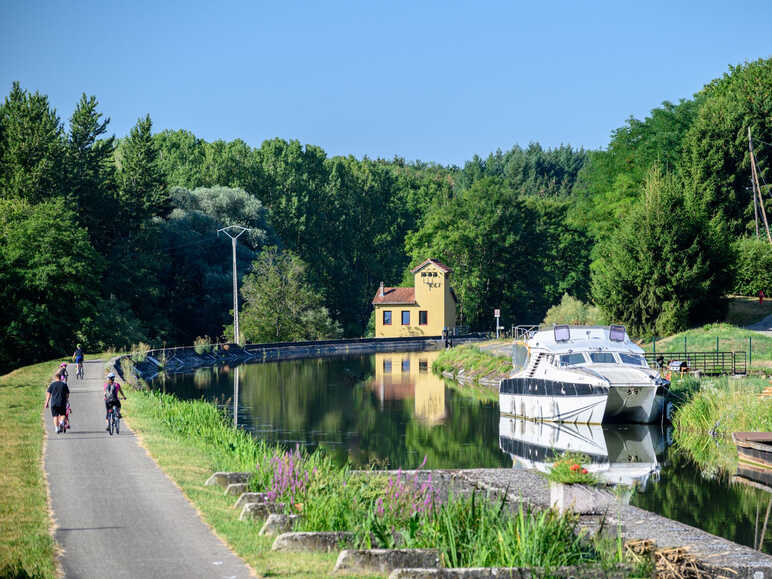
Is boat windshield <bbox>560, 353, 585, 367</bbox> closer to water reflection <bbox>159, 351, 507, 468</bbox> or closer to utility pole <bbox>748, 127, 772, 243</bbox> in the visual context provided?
water reflection <bbox>159, 351, 507, 468</bbox>

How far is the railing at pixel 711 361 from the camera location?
140ft

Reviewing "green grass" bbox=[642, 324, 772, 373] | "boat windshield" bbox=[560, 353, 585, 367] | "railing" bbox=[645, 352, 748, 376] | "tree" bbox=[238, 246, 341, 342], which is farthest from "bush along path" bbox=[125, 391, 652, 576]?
"tree" bbox=[238, 246, 341, 342]

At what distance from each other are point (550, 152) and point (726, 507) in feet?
511

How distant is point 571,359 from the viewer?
35.6 metres

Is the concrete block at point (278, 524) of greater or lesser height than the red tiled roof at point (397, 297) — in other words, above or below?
below

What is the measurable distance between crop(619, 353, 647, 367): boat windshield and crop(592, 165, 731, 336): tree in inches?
866

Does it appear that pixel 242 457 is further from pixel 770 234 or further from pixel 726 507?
pixel 770 234

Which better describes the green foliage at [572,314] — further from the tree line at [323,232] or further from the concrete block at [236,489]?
the concrete block at [236,489]

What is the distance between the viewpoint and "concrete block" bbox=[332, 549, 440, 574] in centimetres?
1252

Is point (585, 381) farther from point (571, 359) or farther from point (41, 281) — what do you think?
point (41, 281)

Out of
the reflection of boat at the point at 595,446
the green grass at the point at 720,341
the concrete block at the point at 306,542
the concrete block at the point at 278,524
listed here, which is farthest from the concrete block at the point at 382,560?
the green grass at the point at 720,341

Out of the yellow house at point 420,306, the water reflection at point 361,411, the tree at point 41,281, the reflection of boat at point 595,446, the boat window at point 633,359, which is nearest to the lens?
the reflection of boat at point 595,446

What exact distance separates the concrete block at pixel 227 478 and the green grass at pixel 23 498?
324 cm

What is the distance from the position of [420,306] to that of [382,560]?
83595 mm
